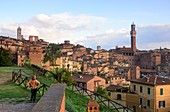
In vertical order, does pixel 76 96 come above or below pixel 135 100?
above

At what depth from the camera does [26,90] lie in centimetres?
1401

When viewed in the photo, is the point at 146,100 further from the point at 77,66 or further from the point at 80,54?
the point at 80,54

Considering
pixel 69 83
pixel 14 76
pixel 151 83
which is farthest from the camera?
pixel 151 83

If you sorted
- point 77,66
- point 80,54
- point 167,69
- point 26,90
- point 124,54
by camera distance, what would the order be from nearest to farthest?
point 26,90 < point 77,66 < point 167,69 < point 80,54 < point 124,54

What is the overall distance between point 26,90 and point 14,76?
305 cm

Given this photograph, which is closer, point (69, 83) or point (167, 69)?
point (69, 83)

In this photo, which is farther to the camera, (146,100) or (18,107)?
(146,100)

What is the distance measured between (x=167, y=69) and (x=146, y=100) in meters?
66.7

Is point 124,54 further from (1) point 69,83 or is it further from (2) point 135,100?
(1) point 69,83

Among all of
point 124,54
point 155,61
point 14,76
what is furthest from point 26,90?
point 124,54

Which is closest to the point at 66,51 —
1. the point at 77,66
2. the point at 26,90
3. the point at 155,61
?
the point at 77,66

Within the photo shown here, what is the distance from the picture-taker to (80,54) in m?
108

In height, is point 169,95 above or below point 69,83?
below

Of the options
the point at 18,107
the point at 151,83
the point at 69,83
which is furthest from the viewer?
the point at 151,83
